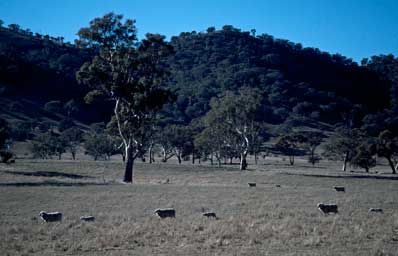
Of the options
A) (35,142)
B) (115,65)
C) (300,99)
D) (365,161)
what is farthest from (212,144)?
(300,99)

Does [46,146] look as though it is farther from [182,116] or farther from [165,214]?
[182,116]

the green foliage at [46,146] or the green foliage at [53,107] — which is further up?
the green foliage at [53,107]

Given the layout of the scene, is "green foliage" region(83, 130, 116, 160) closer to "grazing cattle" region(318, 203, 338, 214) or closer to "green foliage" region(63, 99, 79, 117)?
"green foliage" region(63, 99, 79, 117)

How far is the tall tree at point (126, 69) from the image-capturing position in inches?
1827

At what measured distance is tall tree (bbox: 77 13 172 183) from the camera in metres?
46.4

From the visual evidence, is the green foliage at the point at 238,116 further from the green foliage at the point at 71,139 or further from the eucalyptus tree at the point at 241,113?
the green foliage at the point at 71,139

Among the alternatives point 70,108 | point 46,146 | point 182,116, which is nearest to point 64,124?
point 70,108

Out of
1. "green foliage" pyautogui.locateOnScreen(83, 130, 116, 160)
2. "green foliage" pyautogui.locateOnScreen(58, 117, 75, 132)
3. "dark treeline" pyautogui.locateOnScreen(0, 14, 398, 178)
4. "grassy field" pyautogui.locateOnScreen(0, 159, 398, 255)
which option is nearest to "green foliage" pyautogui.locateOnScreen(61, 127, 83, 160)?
"dark treeline" pyautogui.locateOnScreen(0, 14, 398, 178)

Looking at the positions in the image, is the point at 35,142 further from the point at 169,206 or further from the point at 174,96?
the point at 169,206

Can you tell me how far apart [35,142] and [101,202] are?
267 ft

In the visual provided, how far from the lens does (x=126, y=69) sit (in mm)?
46875

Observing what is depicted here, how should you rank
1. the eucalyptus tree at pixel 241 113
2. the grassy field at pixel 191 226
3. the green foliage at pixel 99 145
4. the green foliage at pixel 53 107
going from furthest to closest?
the green foliage at pixel 53 107 < the green foliage at pixel 99 145 < the eucalyptus tree at pixel 241 113 < the grassy field at pixel 191 226

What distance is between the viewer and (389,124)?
17050 centimetres

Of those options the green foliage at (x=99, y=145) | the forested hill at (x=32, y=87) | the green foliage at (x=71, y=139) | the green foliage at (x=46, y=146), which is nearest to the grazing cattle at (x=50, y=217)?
the green foliage at (x=99, y=145)
